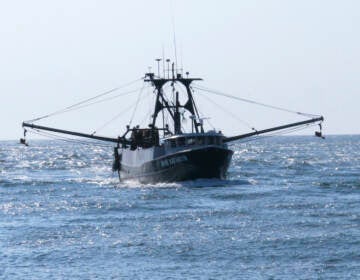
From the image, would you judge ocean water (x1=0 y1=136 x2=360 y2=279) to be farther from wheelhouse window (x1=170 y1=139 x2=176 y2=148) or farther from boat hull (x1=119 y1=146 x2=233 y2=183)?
wheelhouse window (x1=170 y1=139 x2=176 y2=148)

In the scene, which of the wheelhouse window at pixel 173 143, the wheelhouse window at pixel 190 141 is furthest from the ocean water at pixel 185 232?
the wheelhouse window at pixel 190 141

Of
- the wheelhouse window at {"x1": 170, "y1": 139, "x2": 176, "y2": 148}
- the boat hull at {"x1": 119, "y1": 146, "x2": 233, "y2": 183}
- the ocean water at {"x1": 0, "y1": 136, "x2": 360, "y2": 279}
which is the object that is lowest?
the ocean water at {"x1": 0, "y1": 136, "x2": 360, "y2": 279}

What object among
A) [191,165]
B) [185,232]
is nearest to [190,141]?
[191,165]

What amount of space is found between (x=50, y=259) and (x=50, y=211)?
19941 millimetres

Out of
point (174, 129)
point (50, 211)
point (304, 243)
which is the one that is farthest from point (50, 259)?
point (174, 129)

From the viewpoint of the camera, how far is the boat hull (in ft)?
260

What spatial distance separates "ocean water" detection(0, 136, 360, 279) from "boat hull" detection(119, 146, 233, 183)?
32.2 inches

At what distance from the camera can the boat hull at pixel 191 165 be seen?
79.2 meters

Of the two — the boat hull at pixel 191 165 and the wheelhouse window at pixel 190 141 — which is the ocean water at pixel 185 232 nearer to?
the boat hull at pixel 191 165

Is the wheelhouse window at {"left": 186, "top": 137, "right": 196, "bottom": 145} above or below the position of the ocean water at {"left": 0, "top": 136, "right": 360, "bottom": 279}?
above

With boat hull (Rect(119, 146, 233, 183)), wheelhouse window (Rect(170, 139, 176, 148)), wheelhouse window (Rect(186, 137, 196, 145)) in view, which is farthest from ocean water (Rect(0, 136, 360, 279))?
wheelhouse window (Rect(186, 137, 196, 145))

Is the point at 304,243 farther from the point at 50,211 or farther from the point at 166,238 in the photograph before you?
the point at 50,211

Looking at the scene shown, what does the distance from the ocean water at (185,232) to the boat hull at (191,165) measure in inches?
32.2

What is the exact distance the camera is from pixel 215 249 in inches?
1772
